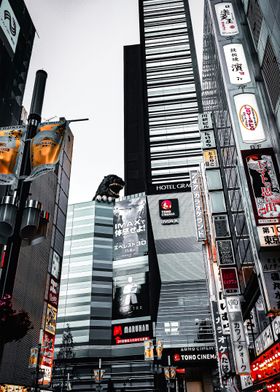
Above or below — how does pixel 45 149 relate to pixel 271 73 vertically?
below

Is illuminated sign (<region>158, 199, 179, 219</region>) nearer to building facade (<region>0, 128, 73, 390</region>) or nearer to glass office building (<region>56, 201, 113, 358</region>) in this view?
glass office building (<region>56, 201, 113, 358</region>)

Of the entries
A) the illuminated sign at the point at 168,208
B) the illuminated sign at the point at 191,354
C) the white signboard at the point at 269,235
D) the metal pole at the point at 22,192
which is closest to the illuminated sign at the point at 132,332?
the illuminated sign at the point at 191,354

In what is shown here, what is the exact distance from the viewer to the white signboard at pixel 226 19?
749 inches

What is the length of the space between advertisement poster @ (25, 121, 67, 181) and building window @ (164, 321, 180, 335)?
3020 inches

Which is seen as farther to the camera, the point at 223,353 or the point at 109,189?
Result: the point at 109,189

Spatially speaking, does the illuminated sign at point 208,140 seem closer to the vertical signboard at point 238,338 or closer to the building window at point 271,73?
the building window at point 271,73

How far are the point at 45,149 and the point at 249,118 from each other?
10.8 m

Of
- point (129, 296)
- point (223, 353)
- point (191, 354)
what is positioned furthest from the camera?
point (129, 296)

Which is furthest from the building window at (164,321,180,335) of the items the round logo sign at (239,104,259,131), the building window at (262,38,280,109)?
the building window at (262,38,280,109)

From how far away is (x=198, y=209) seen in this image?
114 feet

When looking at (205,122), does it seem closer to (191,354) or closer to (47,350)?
(47,350)

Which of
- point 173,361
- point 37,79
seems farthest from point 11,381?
point 173,361

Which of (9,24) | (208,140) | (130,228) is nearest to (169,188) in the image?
(130,228)

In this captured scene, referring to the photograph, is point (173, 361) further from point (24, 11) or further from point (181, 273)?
point (24, 11)
